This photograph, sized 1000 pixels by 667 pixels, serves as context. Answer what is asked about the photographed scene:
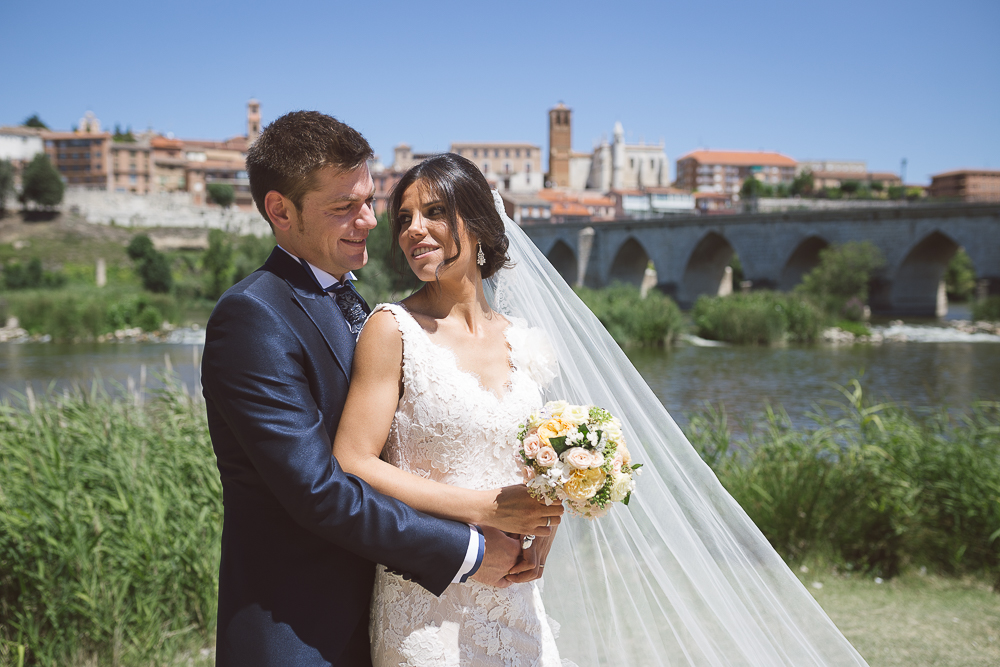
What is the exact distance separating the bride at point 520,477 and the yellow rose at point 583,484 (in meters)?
0.12

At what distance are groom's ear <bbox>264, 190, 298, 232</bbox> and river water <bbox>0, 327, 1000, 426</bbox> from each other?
822 centimetres

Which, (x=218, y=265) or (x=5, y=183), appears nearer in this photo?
(x=218, y=265)

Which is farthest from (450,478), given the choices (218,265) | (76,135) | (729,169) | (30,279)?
(729,169)

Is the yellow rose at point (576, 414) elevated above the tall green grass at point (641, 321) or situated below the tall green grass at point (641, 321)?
above

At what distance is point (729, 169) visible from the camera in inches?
3661

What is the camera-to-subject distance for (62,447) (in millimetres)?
3818

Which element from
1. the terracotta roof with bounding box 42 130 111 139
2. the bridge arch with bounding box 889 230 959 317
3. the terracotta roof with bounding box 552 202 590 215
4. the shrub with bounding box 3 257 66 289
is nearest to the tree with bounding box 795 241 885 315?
the bridge arch with bounding box 889 230 959 317

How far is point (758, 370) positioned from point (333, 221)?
48.9 feet

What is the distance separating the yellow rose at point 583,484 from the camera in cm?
131

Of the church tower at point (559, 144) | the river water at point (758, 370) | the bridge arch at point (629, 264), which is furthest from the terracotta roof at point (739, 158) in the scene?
the river water at point (758, 370)

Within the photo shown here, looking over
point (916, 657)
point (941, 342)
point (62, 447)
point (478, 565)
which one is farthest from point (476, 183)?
point (941, 342)

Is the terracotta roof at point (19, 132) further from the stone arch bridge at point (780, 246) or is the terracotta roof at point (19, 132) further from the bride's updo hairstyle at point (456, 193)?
the bride's updo hairstyle at point (456, 193)

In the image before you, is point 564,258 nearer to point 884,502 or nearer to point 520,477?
point 884,502

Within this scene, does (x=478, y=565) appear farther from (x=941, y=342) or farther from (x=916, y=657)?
(x=941, y=342)
